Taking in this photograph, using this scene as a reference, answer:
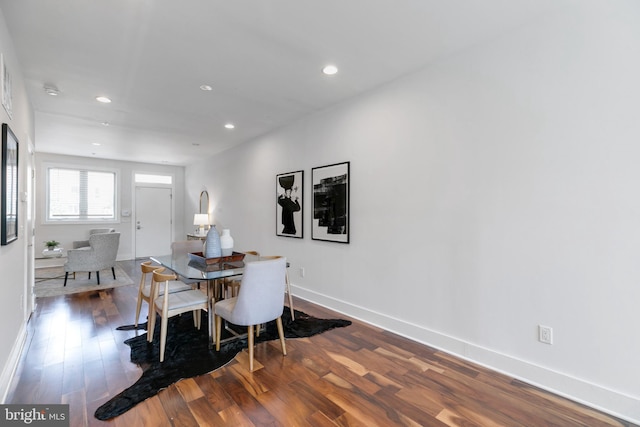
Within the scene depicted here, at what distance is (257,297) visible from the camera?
236 cm

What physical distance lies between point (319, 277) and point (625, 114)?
320 cm

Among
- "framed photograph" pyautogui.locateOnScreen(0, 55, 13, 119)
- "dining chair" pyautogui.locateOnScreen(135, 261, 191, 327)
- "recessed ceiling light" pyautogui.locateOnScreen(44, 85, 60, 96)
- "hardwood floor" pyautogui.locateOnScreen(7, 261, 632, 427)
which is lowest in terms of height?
"hardwood floor" pyautogui.locateOnScreen(7, 261, 632, 427)

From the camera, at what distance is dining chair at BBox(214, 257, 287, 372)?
2.31 meters

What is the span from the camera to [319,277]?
3975mm


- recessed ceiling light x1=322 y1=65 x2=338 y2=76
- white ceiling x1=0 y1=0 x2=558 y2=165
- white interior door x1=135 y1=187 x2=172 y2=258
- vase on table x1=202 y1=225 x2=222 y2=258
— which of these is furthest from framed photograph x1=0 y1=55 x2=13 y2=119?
white interior door x1=135 y1=187 x2=172 y2=258

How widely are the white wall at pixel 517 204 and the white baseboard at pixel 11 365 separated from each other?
2.89 m

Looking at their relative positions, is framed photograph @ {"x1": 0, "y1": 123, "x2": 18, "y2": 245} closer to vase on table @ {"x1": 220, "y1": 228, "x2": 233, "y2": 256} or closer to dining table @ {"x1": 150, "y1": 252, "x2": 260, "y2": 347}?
dining table @ {"x1": 150, "y1": 252, "x2": 260, "y2": 347}

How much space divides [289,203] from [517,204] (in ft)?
9.52

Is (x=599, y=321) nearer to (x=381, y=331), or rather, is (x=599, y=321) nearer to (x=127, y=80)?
(x=381, y=331)

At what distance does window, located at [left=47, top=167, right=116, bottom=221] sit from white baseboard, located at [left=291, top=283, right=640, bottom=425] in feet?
23.7

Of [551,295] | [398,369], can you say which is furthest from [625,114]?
[398,369]

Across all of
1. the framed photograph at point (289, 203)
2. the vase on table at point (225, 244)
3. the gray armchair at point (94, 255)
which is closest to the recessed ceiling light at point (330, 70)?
the framed photograph at point (289, 203)

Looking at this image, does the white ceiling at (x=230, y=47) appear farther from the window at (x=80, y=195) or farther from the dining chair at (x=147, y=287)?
the window at (x=80, y=195)

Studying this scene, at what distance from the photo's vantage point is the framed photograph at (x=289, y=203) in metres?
4.22
